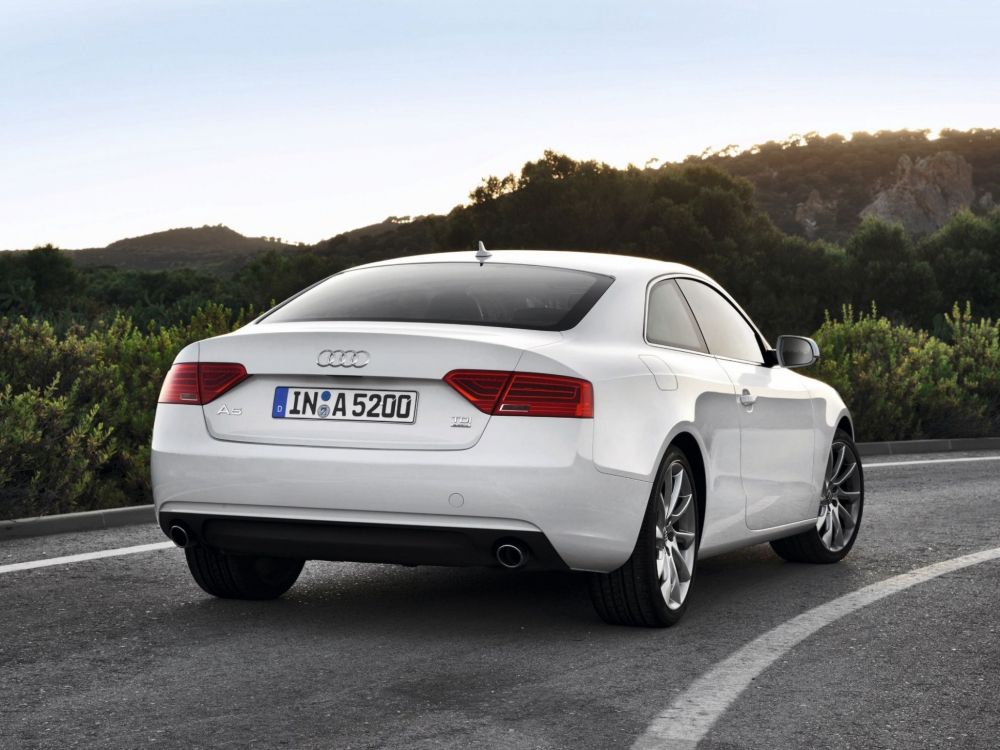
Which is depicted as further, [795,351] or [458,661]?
[795,351]

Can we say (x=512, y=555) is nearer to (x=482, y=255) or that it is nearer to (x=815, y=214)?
(x=482, y=255)

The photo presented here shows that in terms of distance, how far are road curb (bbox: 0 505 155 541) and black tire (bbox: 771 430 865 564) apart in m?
4.22

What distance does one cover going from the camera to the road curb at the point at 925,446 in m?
17.3

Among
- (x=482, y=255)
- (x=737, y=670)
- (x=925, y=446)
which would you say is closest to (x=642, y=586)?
(x=737, y=670)

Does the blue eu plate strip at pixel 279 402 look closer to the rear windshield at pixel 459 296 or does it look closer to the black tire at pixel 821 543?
the rear windshield at pixel 459 296

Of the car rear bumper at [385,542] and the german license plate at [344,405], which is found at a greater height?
the german license plate at [344,405]

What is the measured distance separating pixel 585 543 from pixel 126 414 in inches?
271

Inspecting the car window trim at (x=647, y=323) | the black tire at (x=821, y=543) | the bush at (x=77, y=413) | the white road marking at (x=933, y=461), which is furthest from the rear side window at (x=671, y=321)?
the white road marking at (x=933, y=461)

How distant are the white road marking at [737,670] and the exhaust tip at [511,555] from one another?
2.72ft

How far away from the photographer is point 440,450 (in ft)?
18.8

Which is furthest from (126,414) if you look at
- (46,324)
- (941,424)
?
(941,424)

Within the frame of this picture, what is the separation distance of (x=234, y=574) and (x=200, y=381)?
1134 millimetres

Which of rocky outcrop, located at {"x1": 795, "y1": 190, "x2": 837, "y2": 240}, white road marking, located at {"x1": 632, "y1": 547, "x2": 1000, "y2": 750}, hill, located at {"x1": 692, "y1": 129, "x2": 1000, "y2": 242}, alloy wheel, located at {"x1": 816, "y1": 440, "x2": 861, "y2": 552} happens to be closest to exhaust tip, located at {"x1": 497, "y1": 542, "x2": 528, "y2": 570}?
white road marking, located at {"x1": 632, "y1": 547, "x2": 1000, "y2": 750}

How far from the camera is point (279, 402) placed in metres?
5.99
